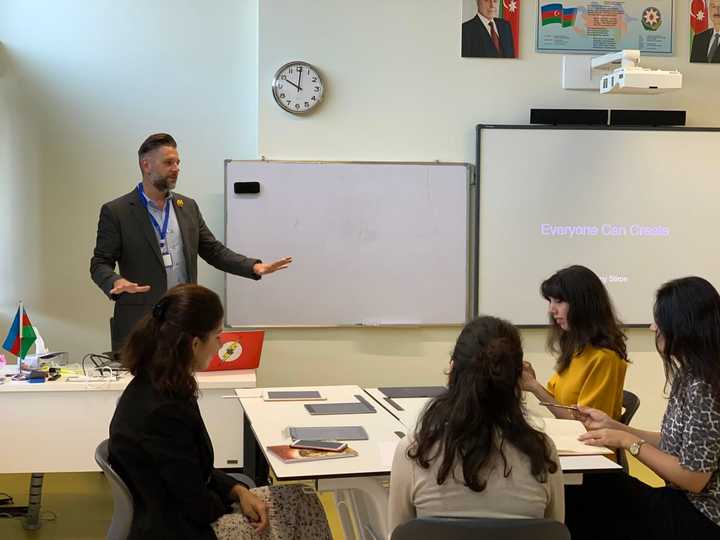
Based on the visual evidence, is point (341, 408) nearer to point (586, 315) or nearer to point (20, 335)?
point (586, 315)

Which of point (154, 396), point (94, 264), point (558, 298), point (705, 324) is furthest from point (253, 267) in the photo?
point (705, 324)

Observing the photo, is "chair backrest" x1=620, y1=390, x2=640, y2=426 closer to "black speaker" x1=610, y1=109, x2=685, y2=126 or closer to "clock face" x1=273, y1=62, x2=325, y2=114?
"black speaker" x1=610, y1=109, x2=685, y2=126

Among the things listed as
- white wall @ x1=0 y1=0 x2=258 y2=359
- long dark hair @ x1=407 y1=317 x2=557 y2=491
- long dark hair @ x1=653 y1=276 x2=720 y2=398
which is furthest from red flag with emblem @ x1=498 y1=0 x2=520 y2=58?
long dark hair @ x1=407 y1=317 x2=557 y2=491

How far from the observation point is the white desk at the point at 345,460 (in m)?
2.42

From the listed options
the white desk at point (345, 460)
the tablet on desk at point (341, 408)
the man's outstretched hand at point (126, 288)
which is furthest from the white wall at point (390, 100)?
the tablet on desk at point (341, 408)

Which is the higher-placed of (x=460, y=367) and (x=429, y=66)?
(x=429, y=66)

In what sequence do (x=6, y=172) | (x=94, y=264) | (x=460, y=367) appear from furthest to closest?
(x=6, y=172) < (x=94, y=264) < (x=460, y=367)

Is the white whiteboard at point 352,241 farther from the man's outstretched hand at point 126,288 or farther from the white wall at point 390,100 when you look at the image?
the man's outstretched hand at point 126,288

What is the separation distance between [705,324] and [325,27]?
137 inches

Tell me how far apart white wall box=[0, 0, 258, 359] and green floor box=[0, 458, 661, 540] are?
2.77ft

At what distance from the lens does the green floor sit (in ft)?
13.1

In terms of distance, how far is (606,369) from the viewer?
3.12 metres

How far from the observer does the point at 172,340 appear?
2.36m

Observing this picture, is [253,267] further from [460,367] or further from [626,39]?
[626,39]
